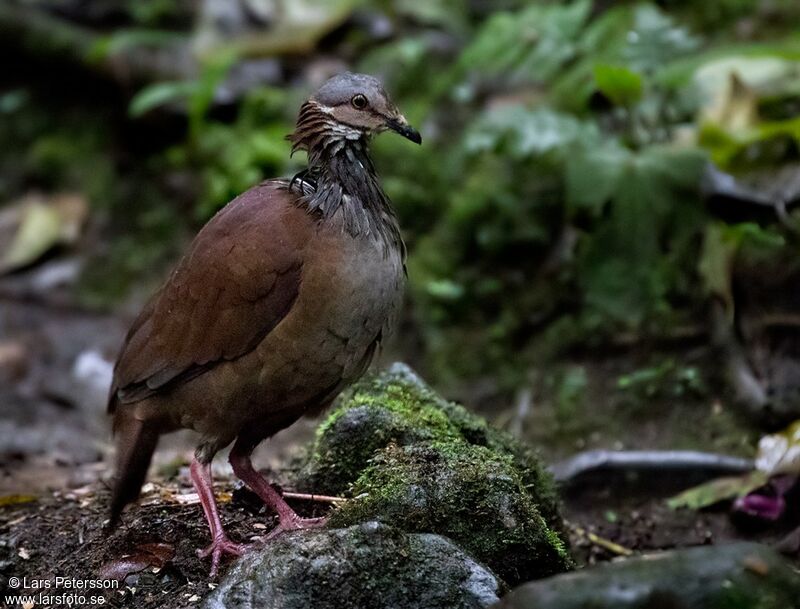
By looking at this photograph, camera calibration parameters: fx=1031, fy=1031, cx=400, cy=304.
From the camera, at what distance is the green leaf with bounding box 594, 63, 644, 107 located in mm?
6031

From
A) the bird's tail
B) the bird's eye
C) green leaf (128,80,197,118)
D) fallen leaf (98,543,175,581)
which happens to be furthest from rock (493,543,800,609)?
green leaf (128,80,197,118)

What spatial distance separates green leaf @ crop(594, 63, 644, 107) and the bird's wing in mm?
2693

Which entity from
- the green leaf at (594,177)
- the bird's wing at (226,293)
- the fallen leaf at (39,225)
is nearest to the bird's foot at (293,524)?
the bird's wing at (226,293)

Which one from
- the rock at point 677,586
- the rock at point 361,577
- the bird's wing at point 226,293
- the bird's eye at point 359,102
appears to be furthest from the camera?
the bird's eye at point 359,102

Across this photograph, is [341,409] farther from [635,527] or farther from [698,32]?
[698,32]

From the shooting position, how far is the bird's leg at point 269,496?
3.91 meters

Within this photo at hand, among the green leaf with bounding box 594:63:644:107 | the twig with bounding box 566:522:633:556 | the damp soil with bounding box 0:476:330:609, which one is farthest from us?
the green leaf with bounding box 594:63:644:107

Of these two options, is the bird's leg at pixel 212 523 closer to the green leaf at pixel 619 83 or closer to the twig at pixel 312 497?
the twig at pixel 312 497

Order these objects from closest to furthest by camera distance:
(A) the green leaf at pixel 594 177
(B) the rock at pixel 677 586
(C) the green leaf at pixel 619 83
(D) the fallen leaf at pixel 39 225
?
(B) the rock at pixel 677 586 → (A) the green leaf at pixel 594 177 → (C) the green leaf at pixel 619 83 → (D) the fallen leaf at pixel 39 225

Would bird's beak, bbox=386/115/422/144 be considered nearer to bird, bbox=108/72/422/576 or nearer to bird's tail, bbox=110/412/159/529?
bird, bbox=108/72/422/576

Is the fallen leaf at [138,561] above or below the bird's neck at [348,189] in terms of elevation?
below

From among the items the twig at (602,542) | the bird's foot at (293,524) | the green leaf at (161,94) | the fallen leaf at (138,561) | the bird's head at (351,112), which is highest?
the green leaf at (161,94)

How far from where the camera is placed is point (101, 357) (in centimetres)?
764

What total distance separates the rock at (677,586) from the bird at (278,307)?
1313 mm
